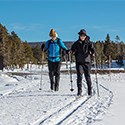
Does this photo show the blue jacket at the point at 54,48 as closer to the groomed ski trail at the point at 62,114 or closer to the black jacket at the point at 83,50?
the black jacket at the point at 83,50

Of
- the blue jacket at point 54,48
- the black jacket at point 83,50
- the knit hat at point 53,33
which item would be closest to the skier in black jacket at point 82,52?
the black jacket at point 83,50

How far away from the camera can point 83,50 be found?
10.6m

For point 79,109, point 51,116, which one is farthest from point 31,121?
point 79,109

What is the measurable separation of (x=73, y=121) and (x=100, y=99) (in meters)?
3.50

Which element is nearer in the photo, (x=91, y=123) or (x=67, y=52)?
(x=91, y=123)

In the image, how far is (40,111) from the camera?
306 inches

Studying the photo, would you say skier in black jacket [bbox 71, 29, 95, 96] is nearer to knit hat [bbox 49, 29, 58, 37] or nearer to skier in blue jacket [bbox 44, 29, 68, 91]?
skier in blue jacket [bbox 44, 29, 68, 91]

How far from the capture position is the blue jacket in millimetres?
11711

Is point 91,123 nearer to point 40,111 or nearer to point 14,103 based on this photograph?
point 40,111

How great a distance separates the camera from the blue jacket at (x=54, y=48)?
11.7 meters

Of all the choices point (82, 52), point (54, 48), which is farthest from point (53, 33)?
point (82, 52)

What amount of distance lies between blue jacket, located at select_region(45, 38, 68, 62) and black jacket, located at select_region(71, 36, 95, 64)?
103 centimetres

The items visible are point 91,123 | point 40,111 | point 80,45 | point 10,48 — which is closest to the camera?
point 91,123

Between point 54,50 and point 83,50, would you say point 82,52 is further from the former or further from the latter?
point 54,50
